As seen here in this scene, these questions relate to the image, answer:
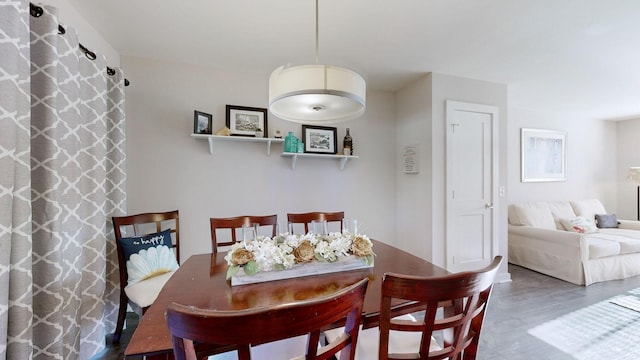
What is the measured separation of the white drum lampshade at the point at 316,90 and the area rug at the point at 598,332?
92.5 inches

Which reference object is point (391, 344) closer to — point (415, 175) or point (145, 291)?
point (145, 291)

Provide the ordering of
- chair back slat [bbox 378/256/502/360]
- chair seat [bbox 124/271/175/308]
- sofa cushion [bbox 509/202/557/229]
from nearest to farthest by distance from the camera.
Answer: chair back slat [bbox 378/256/502/360] → chair seat [bbox 124/271/175/308] → sofa cushion [bbox 509/202/557/229]

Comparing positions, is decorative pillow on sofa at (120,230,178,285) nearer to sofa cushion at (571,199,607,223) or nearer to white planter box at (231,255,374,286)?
white planter box at (231,255,374,286)

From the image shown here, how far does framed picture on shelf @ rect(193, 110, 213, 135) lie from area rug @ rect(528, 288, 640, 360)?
11.0ft

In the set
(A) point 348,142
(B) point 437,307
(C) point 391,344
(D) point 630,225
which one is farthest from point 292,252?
(D) point 630,225

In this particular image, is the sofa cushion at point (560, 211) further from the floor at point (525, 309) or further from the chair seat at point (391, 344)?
the chair seat at point (391, 344)

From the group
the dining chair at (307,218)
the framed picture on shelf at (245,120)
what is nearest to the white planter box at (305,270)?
the dining chair at (307,218)

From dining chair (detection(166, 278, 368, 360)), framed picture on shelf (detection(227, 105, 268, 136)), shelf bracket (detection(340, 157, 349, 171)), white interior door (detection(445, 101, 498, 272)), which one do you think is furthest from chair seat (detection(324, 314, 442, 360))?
framed picture on shelf (detection(227, 105, 268, 136))

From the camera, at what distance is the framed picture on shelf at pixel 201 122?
258 cm

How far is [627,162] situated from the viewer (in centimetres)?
498

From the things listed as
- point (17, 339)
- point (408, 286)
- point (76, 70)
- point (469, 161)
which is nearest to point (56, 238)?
point (17, 339)

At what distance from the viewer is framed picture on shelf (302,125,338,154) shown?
3074mm

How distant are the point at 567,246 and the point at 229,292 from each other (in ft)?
13.0

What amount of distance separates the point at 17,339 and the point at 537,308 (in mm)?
3746
